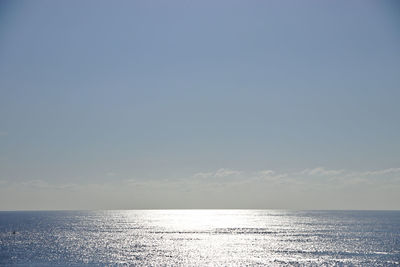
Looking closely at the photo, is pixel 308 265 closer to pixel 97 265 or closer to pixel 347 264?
pixel 347 264

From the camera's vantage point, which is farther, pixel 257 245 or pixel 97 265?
pixel 257 245

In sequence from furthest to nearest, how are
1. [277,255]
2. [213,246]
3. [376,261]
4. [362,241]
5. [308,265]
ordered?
[362,241] < [213,246] < [277,255] < [376,261] < [308,265]

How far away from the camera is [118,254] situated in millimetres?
94812

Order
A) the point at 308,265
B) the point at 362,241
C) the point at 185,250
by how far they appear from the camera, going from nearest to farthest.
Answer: the point at 308,265 → the point at 185,250 → the point at 362,241

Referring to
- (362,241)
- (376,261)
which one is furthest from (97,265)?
(362,241)

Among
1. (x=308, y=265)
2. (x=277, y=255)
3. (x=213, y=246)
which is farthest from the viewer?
(x=213, y=246)

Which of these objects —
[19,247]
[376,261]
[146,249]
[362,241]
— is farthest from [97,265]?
[362,241]

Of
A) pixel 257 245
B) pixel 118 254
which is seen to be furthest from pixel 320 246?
pixel 118 254

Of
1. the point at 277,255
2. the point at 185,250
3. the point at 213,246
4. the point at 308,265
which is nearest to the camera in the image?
the point at 308,265

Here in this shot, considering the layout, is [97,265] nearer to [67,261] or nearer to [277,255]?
[67,261]

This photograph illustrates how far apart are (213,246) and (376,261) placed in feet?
153

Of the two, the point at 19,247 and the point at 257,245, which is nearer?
the point at 19,247

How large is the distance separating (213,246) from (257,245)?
13.7m

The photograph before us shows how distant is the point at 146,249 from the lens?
10638 centimetres
